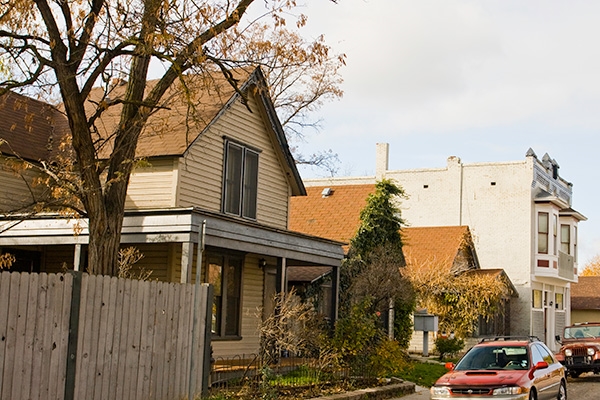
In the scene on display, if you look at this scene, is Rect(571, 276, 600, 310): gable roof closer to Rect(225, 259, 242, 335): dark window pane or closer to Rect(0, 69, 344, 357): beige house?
Rect(0, 69, 344, 357): beige house

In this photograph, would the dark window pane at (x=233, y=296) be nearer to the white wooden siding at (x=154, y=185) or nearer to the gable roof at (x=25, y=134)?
the white wooden siding at (x=154, y=185)

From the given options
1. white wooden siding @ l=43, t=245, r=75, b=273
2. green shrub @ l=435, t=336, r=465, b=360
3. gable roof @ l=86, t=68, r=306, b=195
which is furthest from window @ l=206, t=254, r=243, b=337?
green shrub @ l=435, t=336, r=465, b=360

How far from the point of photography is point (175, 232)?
51.3 ft

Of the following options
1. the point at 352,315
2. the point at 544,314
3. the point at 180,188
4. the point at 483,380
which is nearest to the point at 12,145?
the point at 180,188

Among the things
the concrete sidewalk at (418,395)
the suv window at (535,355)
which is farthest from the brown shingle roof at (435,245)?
the suv window at (535,355)

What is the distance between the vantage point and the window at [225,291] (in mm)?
20094

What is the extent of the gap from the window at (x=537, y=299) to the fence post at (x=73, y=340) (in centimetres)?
3167

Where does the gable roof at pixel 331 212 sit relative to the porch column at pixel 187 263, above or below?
above

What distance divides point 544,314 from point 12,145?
95.8 feet

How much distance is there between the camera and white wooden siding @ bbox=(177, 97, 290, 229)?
1922 centimetres

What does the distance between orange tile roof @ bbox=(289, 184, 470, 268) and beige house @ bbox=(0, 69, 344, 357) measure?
23.8 feet

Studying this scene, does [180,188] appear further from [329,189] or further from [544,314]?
[544,314]

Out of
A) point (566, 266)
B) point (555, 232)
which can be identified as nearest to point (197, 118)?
point (555, 232)

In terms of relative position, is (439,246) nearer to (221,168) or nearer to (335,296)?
(335,296)
